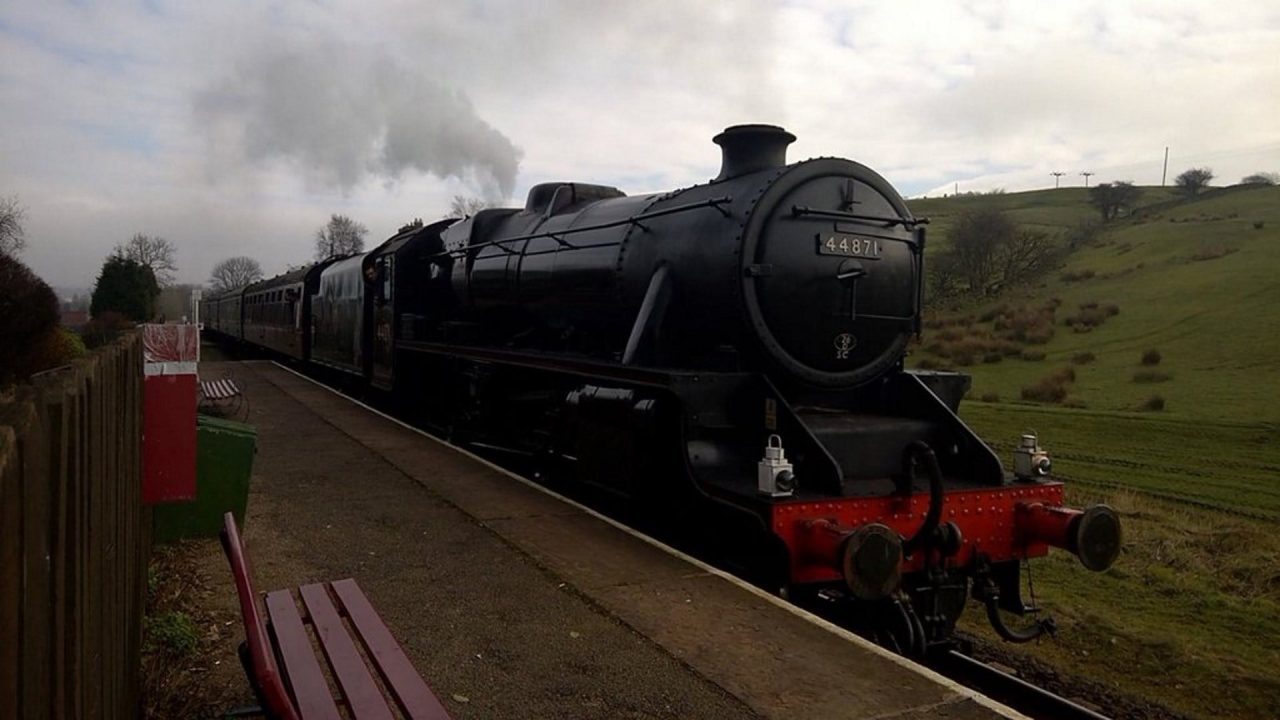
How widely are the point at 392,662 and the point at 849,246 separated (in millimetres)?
4372

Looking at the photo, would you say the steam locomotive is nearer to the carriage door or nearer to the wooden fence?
the wooden fence

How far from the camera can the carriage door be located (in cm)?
1329

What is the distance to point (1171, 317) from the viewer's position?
3203 centimetres

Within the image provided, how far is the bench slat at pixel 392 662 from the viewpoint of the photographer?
310cm

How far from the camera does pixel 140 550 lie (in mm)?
4379

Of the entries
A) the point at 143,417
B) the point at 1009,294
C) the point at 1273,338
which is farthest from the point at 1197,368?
the point at 143,417

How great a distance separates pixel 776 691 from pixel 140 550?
10.6 feet

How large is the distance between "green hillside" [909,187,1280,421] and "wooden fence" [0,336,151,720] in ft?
66.7

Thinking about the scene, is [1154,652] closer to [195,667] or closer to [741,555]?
[741,555]

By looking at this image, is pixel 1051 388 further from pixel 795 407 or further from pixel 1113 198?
pixel 1113 198

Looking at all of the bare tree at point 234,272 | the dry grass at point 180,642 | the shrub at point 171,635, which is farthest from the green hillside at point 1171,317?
the bare tree at point 234,272

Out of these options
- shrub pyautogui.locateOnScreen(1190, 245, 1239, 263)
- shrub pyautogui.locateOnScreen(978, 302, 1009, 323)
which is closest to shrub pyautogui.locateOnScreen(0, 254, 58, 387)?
shrub pyautogui.locateOnScreen(978, 302, 1009, 323)

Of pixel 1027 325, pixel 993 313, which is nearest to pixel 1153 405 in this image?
pixel 1027 325

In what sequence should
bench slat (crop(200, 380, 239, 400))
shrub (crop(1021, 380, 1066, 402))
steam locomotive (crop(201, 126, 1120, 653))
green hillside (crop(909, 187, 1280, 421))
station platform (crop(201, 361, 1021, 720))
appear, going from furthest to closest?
shrub (crop(1021, 380, 1066, 402)), green hillside (crop(909, 187, 1280, 421)), bench slat (crop(200, 380, 239, 400)), steam locomotive (crop(201, 126, 1120, 653)), station platform (crop(201, 361, 1021, 720))
